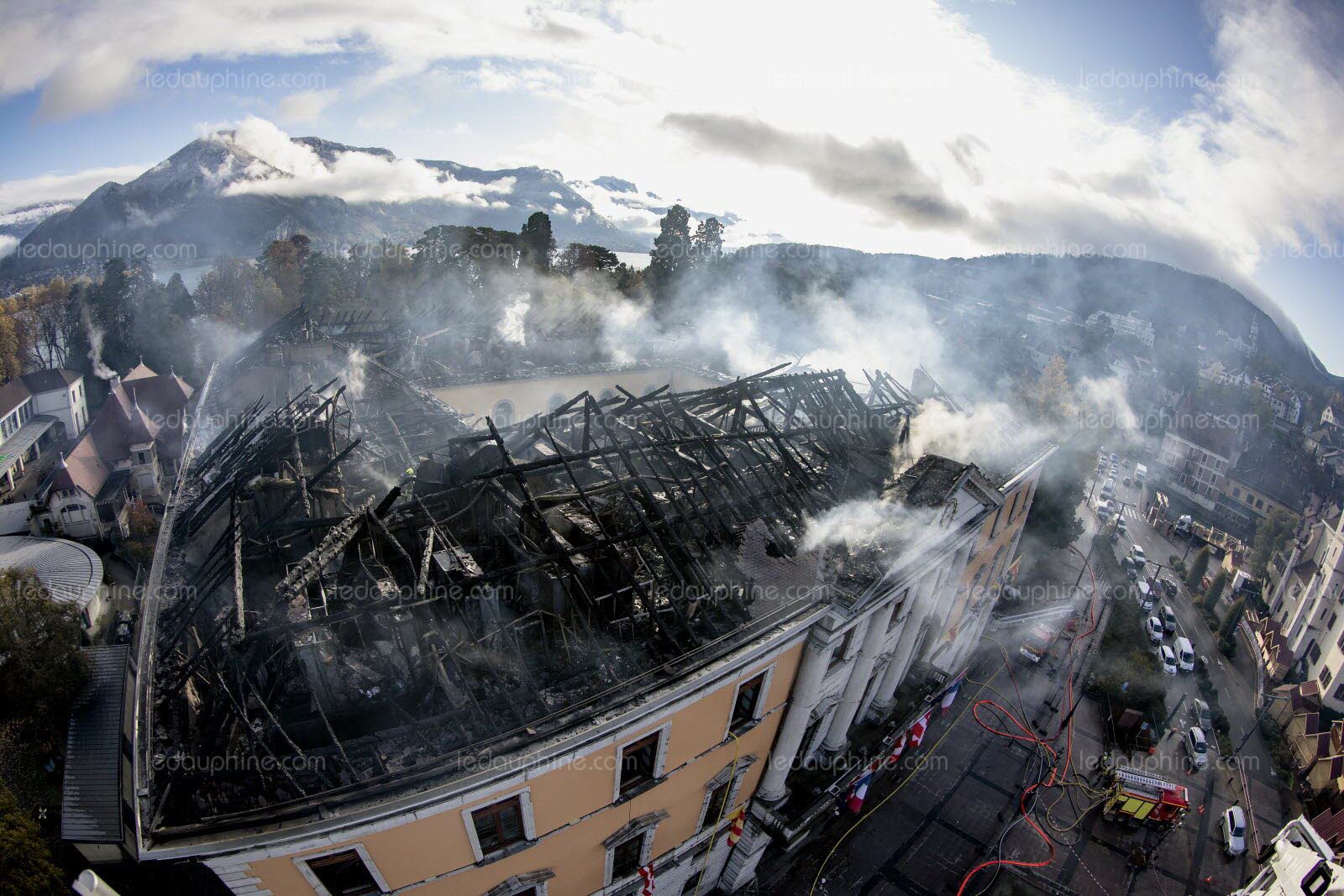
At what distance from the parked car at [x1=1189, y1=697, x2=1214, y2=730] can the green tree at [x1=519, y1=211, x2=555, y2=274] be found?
60997 millimetres

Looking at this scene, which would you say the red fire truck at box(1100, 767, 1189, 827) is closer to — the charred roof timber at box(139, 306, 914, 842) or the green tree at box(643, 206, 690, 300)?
the charred roof timber at box(139, 306, 914, 842)

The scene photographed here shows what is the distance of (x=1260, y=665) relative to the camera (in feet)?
126

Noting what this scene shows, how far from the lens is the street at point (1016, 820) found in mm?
21188

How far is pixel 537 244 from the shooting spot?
63750mm

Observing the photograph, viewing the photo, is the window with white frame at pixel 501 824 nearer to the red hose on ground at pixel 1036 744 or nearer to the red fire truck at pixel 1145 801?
the red hose on ground at pixel 1036 744

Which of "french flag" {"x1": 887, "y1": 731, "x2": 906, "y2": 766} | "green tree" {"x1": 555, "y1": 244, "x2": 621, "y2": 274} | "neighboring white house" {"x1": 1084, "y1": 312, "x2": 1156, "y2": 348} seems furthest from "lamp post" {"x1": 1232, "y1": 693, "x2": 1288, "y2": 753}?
"neighboring white house" {"x1": 1084, "y1": 312, "x2": 1156, "y2": 348}

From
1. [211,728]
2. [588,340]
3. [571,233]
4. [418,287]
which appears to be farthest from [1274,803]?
[571,233]

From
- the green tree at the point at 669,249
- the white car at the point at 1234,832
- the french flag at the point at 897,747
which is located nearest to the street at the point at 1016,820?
the white car at the point at 1234,832

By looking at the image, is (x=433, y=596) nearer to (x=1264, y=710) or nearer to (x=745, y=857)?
(x=745, y=857)

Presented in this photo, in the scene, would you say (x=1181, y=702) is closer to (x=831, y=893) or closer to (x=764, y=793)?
(x=831, y=893)

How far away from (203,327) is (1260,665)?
91691mm

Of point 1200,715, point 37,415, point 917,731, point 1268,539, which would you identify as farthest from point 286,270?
point 1268,539

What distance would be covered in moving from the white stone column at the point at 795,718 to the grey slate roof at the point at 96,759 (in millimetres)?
22198

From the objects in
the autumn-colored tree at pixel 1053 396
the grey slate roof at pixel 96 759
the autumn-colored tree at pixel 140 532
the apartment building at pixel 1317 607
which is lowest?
the autumn-colored tree at pixel 140 532
